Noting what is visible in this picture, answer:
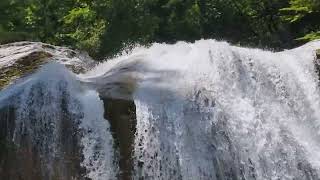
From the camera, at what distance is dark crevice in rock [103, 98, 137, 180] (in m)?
8.80

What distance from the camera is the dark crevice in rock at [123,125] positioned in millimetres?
8797

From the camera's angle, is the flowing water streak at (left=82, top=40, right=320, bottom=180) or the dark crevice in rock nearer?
the dark crevice in rock

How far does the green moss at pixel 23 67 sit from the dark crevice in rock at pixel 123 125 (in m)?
1.86

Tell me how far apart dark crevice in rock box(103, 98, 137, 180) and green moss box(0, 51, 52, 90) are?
186 cm

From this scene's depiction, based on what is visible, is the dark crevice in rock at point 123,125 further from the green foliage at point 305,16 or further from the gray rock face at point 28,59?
Answer: the green foliage at point 305,16

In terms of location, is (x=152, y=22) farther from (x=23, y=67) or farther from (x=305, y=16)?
(x=23, y=67)

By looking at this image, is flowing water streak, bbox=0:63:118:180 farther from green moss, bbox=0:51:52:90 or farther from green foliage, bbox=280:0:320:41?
green foliage, bbox=280:0:320:41

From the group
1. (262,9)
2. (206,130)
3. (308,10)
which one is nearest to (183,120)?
(206,130)

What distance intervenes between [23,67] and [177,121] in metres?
3.01

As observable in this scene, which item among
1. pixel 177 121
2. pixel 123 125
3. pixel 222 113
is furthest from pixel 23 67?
pixel 222 113

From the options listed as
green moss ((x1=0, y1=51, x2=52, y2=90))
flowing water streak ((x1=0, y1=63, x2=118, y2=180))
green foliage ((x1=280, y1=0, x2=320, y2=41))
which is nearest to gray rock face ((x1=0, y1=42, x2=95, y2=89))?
green moss ((x1=0, y1=51, x2=52, y2=90))

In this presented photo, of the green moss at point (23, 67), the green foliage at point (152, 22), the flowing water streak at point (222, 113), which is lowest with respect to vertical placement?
the green foliage at point (152, 22)

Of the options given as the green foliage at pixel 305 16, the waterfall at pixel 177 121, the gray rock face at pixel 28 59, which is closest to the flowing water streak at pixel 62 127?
the waterfall at pixel 177 121

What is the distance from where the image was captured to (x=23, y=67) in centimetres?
1034
